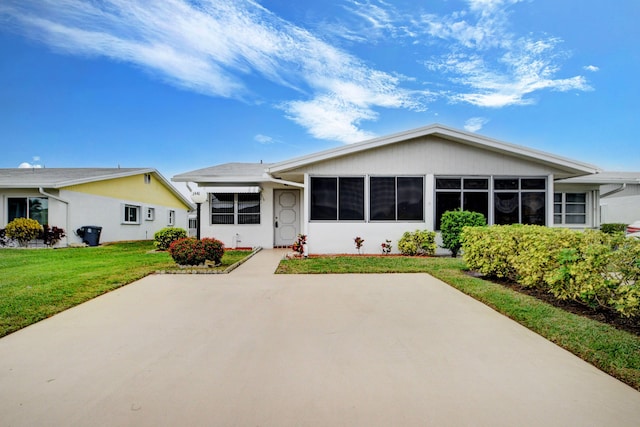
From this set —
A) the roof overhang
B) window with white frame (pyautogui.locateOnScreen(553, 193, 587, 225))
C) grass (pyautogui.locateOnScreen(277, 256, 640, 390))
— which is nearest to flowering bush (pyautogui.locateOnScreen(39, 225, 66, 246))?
the roof overhang

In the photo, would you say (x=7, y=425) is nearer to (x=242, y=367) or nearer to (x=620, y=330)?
(x=242, y=367)

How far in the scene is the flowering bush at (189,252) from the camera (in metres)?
7.27

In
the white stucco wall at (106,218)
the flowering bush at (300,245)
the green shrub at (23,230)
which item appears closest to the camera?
the flowering bush at (300,245)

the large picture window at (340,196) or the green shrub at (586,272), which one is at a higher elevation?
the large picture window at (340,196)

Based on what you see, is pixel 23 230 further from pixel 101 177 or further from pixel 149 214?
pixel 149 214

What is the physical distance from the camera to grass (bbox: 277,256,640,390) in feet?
8.80

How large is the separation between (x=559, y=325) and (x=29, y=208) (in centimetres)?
1828

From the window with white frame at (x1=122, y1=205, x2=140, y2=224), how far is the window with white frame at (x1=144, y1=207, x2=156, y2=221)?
21.3 inches

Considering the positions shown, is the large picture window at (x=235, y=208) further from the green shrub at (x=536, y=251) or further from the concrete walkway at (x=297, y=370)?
the green shrub at (x=536, y=251)

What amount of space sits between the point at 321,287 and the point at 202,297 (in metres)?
2.09

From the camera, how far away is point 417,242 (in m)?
9.74

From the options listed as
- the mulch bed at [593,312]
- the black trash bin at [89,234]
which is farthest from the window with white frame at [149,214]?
the mulch bed at [593,312]

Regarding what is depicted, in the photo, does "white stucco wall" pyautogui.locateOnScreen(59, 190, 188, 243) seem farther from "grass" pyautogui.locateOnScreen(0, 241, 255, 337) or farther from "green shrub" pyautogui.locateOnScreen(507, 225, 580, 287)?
"green shrub" pyautogui.locateOnScreen(507, 225, 580, 287)

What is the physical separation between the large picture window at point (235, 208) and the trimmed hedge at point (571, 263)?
8.81m
